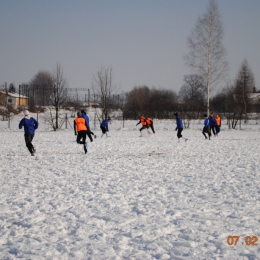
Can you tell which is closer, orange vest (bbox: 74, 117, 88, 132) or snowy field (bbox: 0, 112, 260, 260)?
snowy field (bbox: 0, 112, 260, 260)

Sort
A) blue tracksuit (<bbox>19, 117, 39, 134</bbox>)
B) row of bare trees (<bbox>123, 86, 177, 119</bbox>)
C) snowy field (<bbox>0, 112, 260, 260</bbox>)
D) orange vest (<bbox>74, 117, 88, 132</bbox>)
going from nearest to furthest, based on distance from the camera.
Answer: snowy field (<bbox>0, 112, 260, 260</bbox>)
blue tracksuit (<bbox>19, 117, 39, 134</bbox>)
orange vest (<bbox>74, 117, 88, 132</bbox>)
row of bare trees (<bbox>123, 86, 177, 119</bbox>)

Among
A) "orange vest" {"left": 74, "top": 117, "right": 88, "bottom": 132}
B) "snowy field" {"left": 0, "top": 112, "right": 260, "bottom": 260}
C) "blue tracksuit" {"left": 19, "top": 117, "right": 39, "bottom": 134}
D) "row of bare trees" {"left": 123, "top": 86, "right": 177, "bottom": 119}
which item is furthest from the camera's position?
"row of bare trees" {"left": 123, "top": 86, "right": 177, "bottom": 119}

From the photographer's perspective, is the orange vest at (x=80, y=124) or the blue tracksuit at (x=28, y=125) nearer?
the blue tracksuit at (x=28, y=125)

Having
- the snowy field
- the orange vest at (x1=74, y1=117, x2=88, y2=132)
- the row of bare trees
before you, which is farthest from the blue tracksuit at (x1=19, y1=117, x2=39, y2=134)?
the row of bare trees

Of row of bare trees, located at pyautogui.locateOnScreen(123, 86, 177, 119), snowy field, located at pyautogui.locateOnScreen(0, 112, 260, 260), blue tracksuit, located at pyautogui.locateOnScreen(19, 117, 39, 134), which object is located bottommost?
snowy field, located at pyautogui.locateOnScreen(0, 112, 260, 260)

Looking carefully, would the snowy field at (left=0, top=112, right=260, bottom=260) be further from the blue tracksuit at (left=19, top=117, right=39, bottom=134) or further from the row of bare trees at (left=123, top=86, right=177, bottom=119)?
the row of bare trees at (left=123, top=86, right=177, bottom=119)

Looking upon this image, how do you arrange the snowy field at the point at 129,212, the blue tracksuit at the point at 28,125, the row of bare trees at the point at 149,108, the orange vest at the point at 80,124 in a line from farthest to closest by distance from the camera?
the row of bare trees at the point at 149,108 < the orange vest at the point at 80,124 < the blue tracksuit at the point at 28,125 < the snowy field at the point at 129,212

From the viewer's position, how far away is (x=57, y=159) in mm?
11391
